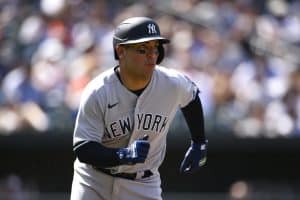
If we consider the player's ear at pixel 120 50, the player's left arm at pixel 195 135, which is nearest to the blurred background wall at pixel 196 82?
the player's left arm at pixel 195 135

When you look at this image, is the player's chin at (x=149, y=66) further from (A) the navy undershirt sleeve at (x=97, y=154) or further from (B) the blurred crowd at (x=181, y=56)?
(B) the blurred crowd at (x=181, y=56)

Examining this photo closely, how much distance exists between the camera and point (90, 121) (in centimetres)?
501

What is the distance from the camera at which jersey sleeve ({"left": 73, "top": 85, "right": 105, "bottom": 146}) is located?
4.99m

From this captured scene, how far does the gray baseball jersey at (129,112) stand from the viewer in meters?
5.02

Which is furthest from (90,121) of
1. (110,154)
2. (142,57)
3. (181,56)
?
(181,56)

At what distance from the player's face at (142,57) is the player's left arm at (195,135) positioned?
55cm

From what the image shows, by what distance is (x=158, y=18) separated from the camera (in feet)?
34.5

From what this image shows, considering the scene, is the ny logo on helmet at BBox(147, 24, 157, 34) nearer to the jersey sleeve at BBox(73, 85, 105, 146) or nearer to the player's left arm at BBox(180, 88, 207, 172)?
the jersey sleeve at BBox(73, 85, 105, 146)

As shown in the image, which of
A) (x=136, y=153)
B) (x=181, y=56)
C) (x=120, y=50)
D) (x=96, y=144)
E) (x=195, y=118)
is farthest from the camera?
(x=181, y=56)

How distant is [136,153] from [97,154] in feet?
0.78

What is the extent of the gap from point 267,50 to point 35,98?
8.94ft

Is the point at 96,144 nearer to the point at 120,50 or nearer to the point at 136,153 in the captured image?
the point at 136,153

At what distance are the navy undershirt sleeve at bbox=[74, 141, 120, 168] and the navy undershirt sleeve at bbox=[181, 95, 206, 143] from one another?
808 mm

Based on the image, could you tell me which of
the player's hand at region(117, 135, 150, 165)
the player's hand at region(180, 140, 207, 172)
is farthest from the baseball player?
the player's hand at region(180, 140, 207, 172)
